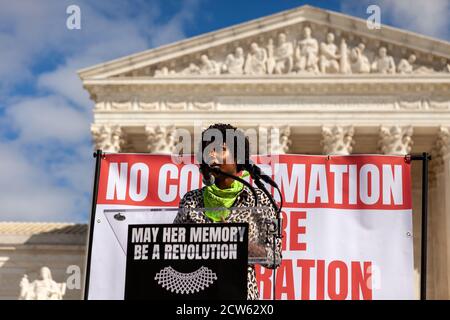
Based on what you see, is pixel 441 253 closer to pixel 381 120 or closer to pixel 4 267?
pixel 381 120

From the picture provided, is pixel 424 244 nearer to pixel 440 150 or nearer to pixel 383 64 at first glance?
pixel 383 64

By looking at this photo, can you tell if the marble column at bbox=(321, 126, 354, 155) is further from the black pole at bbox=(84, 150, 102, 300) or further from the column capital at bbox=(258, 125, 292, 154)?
the black pole at bbox=(84, 150, 102, 300)

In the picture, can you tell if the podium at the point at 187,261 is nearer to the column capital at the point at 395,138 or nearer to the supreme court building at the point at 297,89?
the supreme court building at the point at 297,89

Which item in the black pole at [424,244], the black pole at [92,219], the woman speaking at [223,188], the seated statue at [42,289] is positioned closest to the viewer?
the woman speaking at [223,188]

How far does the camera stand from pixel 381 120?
1578 inches

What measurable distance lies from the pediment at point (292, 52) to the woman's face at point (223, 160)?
34.8 meters

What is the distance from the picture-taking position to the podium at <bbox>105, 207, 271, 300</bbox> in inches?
196

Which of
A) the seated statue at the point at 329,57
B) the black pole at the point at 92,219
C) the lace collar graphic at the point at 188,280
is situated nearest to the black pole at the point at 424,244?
the lace collar graphic at the point at 188,280

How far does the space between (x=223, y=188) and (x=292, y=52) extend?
3626 cm

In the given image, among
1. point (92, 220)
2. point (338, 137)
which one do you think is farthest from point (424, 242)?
point (338, 137)

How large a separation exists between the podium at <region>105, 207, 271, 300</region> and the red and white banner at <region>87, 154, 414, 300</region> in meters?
0.99

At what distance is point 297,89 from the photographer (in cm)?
4062

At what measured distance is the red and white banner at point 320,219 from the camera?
6.50 meters

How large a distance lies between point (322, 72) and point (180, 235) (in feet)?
119
